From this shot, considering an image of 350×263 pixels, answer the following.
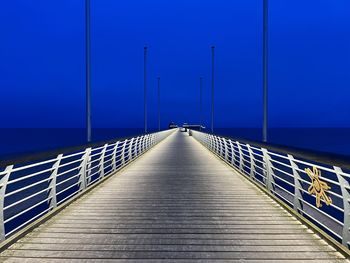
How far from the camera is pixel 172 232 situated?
20.2ft

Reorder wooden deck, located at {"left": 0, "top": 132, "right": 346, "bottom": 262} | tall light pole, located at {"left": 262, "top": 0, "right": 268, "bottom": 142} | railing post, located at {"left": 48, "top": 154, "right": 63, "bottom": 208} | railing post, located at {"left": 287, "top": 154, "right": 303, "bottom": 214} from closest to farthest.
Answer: wooden deck, located at {"left": 0, "top": 132, "right": 346, "bottom": 262} → railing post, located at {"left": 287, "top": 154, "right": 303, "bottom": 214} → railing post, located at {"left": 48, "top": 154, "right": 63, "bottom": 208} → tall light pole, located at {"left": 262, "top": 0, "right": 268, "bottom": 142}

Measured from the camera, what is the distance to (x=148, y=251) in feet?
17.4

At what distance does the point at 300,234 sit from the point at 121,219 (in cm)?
277

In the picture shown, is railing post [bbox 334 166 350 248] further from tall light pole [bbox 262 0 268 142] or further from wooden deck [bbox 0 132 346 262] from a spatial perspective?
tall light pole [bbox 262 0 268 142]

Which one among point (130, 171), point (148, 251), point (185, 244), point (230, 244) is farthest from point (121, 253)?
point (130, 171)

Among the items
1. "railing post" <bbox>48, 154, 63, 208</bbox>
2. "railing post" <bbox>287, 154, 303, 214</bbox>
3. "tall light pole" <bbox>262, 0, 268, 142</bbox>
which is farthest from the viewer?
"tall light pole" <bbox>262, 0, 268, 142</bbox>

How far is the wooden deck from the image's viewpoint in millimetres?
5137

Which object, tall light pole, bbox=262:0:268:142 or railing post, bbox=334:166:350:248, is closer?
railing post, bbox=334:166:350:248

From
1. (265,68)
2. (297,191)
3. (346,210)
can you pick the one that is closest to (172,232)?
(346,210)

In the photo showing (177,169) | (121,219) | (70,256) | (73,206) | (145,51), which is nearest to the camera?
(70,256)

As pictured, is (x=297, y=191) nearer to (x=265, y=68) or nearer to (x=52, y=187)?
(x=52, y=187)

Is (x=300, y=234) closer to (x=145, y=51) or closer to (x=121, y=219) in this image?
(x=121, y=219)

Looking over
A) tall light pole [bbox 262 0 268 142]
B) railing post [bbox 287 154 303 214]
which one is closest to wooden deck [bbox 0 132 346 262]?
railing post [bbox 287 154 303 214]

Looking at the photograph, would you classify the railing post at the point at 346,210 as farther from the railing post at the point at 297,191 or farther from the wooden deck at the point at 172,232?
the railing post at the point at 297,191
